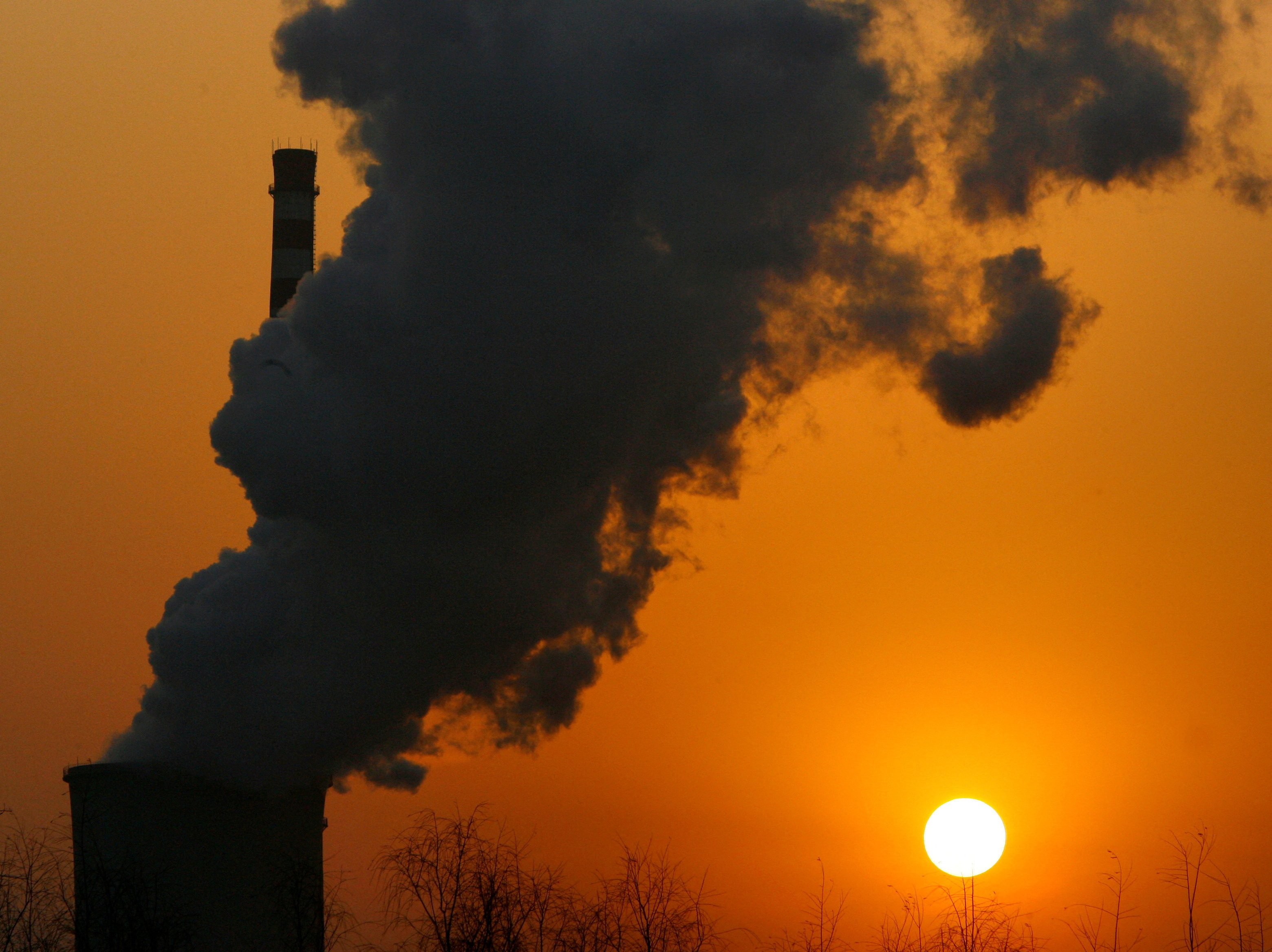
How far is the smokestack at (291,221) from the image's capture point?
4172 centimetres

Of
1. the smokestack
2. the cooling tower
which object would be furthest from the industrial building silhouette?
the smokestack

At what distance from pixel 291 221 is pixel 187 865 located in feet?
62.9

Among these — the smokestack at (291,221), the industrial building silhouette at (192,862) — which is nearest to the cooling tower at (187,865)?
the industrial building silhouette at (192,862)

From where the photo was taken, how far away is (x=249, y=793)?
30.7 m

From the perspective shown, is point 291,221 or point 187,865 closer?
point 187,865

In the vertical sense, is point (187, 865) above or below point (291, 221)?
below

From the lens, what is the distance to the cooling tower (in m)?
27.2

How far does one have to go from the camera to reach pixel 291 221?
1688 inches

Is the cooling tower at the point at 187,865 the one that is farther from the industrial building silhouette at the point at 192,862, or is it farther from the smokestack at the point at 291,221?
the smokestack at the point at 291,221

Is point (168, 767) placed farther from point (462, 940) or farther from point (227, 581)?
point (462, 940)

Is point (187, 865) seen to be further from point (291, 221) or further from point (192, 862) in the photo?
point (291, 221)

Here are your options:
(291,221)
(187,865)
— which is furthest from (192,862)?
(291,221)

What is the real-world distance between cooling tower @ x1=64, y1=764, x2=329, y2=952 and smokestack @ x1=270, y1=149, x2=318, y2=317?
1458 cm

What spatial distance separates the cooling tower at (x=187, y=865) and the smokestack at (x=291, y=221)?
14.6 metres
